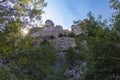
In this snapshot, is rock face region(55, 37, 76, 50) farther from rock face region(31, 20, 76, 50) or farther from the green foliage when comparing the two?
the green foliage

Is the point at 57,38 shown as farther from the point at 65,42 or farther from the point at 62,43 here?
the point at 62,43

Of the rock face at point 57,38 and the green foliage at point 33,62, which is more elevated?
the rock face at point 57,38

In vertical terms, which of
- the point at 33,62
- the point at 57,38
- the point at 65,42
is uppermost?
the point at 57,38

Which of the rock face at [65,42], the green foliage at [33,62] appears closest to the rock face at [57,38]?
the rock face at [65,42]

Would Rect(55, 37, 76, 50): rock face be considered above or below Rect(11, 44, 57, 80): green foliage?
above

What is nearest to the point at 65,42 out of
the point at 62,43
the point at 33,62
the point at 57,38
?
the point at 62,43

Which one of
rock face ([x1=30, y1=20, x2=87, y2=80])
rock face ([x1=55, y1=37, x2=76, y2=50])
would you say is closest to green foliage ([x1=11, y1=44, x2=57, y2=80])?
rock face ([x1=30, y1=20, x2=87, y2=80])

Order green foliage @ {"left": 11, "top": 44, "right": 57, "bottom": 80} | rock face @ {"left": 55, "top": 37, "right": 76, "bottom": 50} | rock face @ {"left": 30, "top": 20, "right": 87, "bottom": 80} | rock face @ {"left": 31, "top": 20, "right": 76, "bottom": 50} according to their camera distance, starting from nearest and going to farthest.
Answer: green foliage @ {"left": 11, "top": 44, "right": 57, "bottom": 80}, rock face @ {"left": 30, "top": 20, "right": 87, "bottom": 80}, rock face @ {"left": 31, "top": 20, "right": 76, "bottom": 50}, rock face @ {"left": 55, "top": 37, "right": 76, "bottom": 50}

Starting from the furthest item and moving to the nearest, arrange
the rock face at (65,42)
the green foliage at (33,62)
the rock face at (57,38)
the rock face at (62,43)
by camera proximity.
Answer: the rock face at (65,42) < the rock face at (57,38) < the rock face at (62,43) < the green foliage at (33,62)

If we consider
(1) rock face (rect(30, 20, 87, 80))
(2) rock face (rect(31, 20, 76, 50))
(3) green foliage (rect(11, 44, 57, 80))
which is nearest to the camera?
(3) green foliage (rect(11, 44, 57, 80))

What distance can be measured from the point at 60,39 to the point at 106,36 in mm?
59261

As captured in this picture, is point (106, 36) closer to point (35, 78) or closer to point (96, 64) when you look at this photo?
point (96, 64)

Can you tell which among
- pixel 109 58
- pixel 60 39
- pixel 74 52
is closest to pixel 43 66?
pixel 109 58

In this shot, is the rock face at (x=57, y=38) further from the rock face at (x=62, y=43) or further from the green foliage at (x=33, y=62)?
the green foliage at (x=33, y=62)
